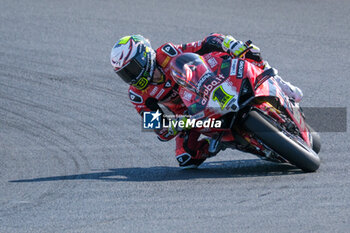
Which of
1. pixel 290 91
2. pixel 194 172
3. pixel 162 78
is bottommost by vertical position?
pixel 194 172

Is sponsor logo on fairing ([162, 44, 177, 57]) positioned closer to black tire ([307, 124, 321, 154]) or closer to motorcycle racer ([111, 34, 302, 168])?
motorcycle racer ([111, 34, 302, 168])

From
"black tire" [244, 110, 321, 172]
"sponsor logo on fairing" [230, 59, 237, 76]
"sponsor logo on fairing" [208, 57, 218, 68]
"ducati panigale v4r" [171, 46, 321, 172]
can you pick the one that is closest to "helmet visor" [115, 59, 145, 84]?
"ducati panigale v4r" [171, 46, 321, 172]

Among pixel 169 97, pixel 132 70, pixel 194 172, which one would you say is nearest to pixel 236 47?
pixel 169 97

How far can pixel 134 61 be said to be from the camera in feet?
29.2

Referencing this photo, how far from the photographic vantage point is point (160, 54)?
9.34 meters

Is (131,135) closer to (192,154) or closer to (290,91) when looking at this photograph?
(192,154)

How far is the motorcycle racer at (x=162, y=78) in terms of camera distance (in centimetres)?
891

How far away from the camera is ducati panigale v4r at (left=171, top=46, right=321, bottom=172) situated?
7.87m

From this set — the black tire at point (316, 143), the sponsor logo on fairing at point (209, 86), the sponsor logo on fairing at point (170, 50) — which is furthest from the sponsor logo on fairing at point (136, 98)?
the black tire at point (316, 143)

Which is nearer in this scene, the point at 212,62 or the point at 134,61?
the point at 212,62

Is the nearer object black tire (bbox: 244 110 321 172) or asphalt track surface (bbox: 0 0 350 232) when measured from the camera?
asphalt track surface (bbox: 0 0 350 232)

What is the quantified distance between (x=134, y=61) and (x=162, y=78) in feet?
1.66

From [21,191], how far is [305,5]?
974 cm

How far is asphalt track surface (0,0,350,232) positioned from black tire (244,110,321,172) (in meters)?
0.28
